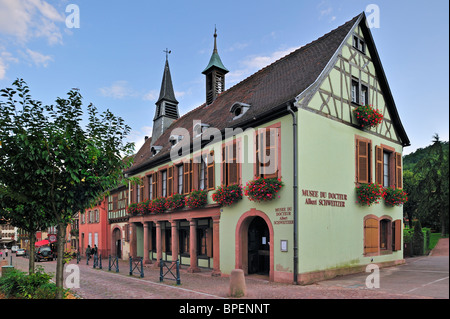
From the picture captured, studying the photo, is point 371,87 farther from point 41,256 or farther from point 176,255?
point 41,256

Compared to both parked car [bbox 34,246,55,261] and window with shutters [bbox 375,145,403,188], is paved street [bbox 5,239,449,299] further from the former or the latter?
parked car [bbox 34,246,55,261]

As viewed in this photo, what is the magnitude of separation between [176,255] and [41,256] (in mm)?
19084

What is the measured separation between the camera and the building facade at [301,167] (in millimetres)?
13586

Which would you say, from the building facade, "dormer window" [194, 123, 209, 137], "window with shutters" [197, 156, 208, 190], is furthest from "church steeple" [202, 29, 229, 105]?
"window with shutters" [197, 156, 208, 190]

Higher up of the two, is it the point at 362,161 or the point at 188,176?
the point at 362,161

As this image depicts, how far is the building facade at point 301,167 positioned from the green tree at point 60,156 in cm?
622

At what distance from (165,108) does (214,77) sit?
6544 millimetres

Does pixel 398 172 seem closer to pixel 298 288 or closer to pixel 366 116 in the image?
pixel 366 116

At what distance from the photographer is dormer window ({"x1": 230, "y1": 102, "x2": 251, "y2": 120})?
16.7 metres

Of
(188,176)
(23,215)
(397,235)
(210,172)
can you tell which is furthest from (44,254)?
(397,235)

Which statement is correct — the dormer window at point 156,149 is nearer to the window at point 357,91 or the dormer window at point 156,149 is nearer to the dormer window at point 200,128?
the dormer window at point 200,128

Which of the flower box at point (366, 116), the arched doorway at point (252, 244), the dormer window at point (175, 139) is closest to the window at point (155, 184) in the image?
the dormer window at point (175, 139)

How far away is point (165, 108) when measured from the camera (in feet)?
101

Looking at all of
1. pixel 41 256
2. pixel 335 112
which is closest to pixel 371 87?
pixel 335 112
